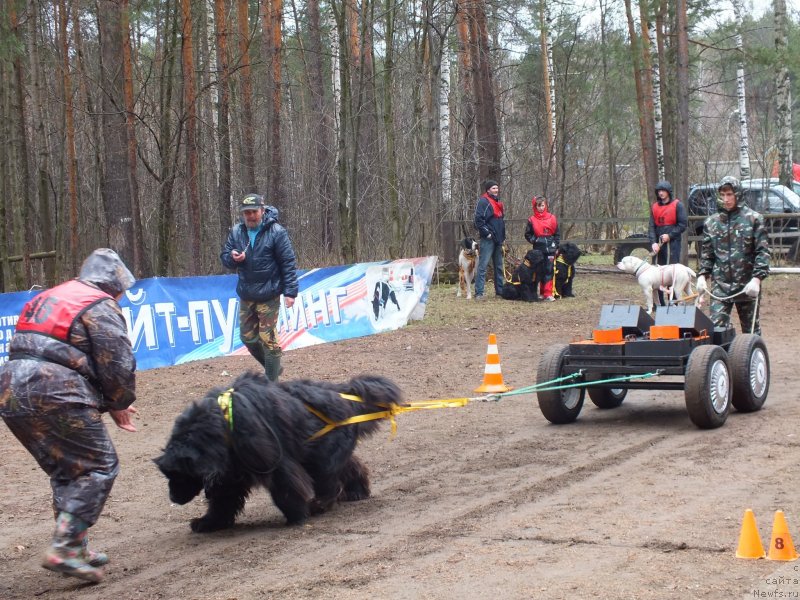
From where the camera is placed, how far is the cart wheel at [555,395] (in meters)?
8.45

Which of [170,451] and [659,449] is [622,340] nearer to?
[659,449]

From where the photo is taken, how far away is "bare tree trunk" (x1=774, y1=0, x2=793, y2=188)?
84.0 feet

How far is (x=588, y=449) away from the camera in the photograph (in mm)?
7645

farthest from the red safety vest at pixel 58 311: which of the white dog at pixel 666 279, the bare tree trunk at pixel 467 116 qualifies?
the bare tree trunk at pixel 467 116

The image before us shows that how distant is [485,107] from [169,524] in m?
17.6

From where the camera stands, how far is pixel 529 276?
1866 cm

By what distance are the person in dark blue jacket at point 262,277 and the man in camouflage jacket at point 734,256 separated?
429cm

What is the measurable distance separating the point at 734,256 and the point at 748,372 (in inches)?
64.5

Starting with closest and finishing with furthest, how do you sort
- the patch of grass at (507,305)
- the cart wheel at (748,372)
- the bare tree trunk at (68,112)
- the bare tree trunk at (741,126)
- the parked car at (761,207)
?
the cart wheel at (748,372)
the bare tree trunk at (68,112)
the patch of grass at (507,305)
the parked car at (761,207)
the bare tree trunk at (741,126)

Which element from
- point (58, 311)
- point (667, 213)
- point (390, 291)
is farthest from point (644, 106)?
point (58, 311)

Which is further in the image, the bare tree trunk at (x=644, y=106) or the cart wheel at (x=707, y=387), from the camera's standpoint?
the bare tree trunk at (x=644, y=106)

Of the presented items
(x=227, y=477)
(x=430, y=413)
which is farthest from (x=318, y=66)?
(x=227, y=477)

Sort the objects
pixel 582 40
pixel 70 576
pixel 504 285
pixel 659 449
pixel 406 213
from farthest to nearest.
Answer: pixel 582 40, pixel 406 213, pixel 504 285, pixel 659 449, pixel 70 576

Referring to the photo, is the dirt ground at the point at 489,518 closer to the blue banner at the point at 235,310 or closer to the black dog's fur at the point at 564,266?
the blue banner at the point at 235,310
